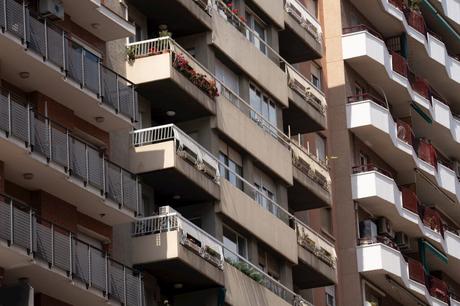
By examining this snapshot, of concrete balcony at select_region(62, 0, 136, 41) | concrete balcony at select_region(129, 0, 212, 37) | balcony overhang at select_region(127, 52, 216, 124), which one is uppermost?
concrete balcony at select_region(129, 0, 212, 37)

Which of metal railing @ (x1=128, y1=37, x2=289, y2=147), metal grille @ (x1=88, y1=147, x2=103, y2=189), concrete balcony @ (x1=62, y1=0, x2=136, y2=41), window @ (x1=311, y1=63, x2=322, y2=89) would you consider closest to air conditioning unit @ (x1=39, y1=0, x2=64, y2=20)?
concrete balcony @ (x1=62, y1=0, x2=136, y2=41)

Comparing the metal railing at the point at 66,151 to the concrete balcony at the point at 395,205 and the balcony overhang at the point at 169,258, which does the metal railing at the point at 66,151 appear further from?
the concrete balcony at the point at 395,205

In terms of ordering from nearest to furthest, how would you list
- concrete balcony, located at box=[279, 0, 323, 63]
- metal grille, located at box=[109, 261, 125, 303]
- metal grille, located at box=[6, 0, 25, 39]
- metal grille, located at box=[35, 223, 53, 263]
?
metal grille, located at box=[35, 223, 53, 263], metal grille, located at box=[6, 0, 25, 39], metal grille, located at box=[109, 261, 125, 303], concrete balcony, located at box=[279, 0, 323, 63]

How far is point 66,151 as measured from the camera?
136 feet

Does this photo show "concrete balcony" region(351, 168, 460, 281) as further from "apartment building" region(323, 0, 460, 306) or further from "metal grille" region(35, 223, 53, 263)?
"metal grille" region(35, 223, 53, 263)

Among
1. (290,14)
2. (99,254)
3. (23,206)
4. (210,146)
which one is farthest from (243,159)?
(23,206)

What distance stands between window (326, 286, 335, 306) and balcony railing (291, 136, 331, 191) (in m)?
5.08

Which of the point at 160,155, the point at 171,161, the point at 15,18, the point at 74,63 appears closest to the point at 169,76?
the point at 160,155

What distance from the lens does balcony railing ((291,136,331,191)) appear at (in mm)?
56406

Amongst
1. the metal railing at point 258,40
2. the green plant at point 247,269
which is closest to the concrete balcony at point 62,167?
the green plant at point 247,269

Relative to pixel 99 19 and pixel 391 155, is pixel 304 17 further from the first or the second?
pixel 99 19

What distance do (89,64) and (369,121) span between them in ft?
75.7

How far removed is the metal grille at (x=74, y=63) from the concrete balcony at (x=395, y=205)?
2285 cm

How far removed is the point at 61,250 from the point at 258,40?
17.4 m
